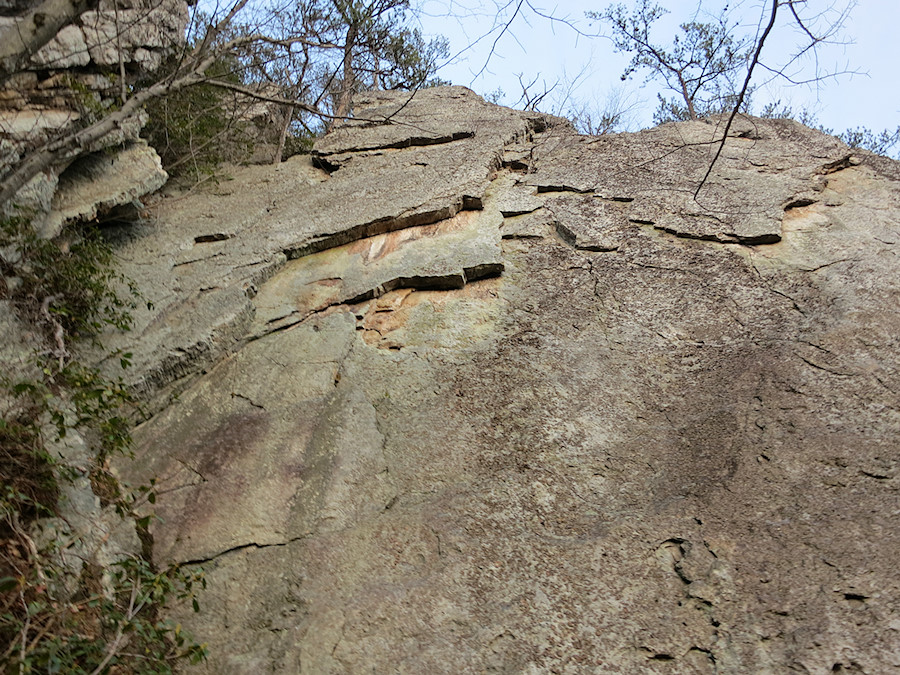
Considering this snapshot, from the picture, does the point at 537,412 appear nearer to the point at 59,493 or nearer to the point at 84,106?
the point at 59,493

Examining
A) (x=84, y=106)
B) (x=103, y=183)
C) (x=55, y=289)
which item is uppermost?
(x=84, y=106)

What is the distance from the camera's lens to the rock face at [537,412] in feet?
9.66

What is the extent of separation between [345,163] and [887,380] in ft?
16.0

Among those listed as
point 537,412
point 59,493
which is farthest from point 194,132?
point 537,412

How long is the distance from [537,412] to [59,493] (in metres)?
2.49

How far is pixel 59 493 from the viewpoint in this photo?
3.47 meters

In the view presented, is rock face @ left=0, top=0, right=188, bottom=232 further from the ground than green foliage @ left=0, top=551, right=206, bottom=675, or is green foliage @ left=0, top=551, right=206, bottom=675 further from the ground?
rock face @ left=0, top=0, right=188, bottom=232

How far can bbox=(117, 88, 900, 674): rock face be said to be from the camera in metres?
2.95

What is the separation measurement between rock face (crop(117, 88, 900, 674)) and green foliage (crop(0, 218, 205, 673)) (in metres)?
0.25

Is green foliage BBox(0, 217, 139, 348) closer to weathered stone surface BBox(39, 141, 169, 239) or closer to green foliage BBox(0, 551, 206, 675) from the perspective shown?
weathered stone surface BBox(39, 141, 169, 239)

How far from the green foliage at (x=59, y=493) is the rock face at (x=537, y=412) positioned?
249mm

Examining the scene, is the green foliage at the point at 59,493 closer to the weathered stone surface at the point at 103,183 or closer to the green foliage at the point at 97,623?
the green foliage at the point at 97,623

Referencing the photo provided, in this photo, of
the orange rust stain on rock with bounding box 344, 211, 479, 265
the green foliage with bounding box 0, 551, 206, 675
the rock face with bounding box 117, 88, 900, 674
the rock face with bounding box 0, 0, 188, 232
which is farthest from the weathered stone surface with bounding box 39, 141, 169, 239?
the green foliage with bounding box 0, 551, 206, 675

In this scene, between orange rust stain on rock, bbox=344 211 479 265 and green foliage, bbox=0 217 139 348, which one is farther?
orange rust stain on rock, bbox=344 211 479 265
